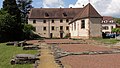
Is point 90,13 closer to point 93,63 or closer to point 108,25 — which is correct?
point 93,63

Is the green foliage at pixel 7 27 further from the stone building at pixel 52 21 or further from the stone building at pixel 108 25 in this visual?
the stone building at pixel 108 25

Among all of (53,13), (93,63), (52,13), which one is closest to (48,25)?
(52,13)

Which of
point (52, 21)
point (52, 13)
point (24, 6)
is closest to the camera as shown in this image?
point (52, 21)

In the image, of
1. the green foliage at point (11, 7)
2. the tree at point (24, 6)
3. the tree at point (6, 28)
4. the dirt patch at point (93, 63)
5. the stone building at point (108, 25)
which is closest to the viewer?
the dirt patch at point (93, 63)

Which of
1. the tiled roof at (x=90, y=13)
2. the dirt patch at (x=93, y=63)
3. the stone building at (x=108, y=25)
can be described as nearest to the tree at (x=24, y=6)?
the stone building at (x=108, y=25)

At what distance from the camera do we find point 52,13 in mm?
93125

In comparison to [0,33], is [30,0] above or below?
above

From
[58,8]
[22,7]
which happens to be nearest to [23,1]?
[22,7]

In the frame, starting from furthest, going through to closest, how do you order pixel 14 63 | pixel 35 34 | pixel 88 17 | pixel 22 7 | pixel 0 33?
pixel 22 7 → pixel 35 34 → pixel 88 17 → pixel 0 33 → pixel 14 63

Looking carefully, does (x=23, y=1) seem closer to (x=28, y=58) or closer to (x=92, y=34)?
(x=92, y=34)

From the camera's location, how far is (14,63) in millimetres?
17625

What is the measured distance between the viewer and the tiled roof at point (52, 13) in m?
92.0

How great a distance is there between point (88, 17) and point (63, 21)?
27.4 metres

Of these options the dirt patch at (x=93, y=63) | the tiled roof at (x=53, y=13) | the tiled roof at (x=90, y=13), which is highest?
the tiled roof at (x=53, y=13)
